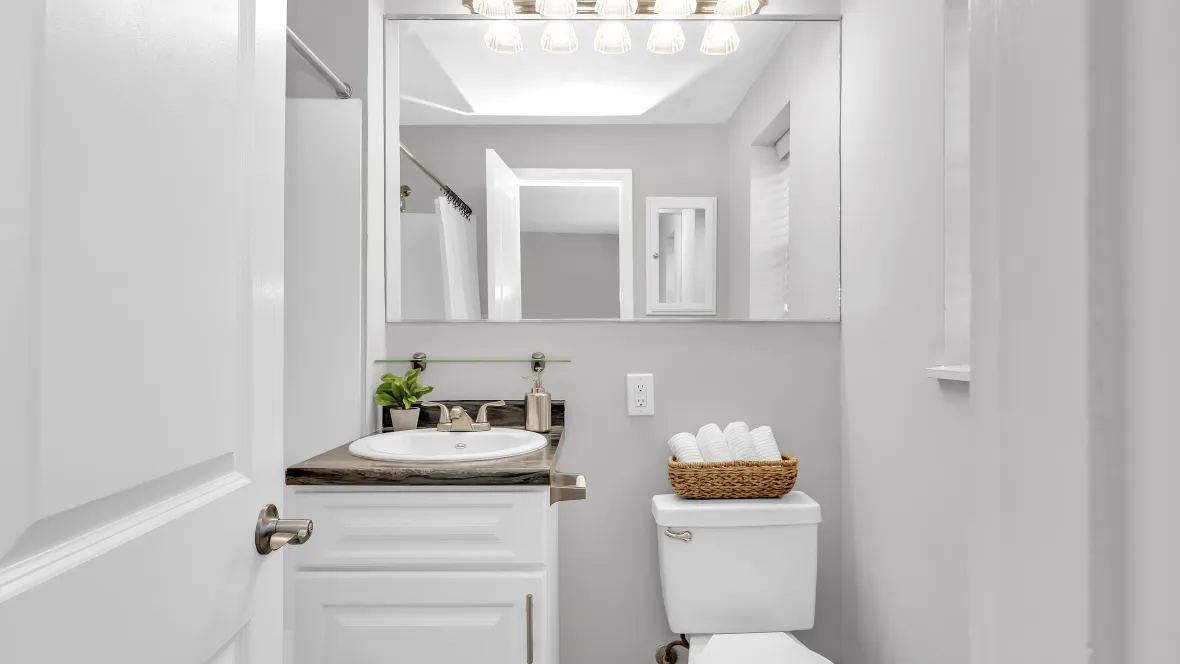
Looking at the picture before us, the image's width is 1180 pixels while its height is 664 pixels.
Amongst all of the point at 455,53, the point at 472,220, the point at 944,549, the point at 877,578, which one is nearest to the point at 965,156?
the point at 944,549

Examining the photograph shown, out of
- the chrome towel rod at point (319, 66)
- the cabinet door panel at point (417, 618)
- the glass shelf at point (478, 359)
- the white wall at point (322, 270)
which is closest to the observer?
the cabinet door panel at point (417, 618)

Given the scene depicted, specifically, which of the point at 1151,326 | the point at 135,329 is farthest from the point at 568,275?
the point at 1151,326

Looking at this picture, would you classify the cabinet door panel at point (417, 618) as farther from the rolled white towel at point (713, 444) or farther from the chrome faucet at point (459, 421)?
the rolled white towel at point (713, 444)

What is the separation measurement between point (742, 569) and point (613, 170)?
1.13 meters

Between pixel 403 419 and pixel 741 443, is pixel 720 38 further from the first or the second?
pixel 403 419

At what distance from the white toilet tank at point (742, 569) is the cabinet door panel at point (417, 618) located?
45cm

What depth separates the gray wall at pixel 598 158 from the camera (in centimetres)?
192

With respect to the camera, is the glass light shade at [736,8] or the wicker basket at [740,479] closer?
the wicker basket at [740,479]

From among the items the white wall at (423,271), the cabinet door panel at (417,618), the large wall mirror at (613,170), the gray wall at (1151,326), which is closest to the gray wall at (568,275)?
the large wall mirror at (613,170)

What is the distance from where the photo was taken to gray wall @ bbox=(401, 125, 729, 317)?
1915 mm

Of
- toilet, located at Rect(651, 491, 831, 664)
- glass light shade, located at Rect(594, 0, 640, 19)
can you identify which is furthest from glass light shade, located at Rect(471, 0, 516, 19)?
toilet, located at Rect(651, 491, 831, 664)

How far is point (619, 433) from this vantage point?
6.19ft

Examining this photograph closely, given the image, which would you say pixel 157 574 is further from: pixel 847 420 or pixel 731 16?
pixel 731 16

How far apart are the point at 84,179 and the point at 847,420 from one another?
1803mm
